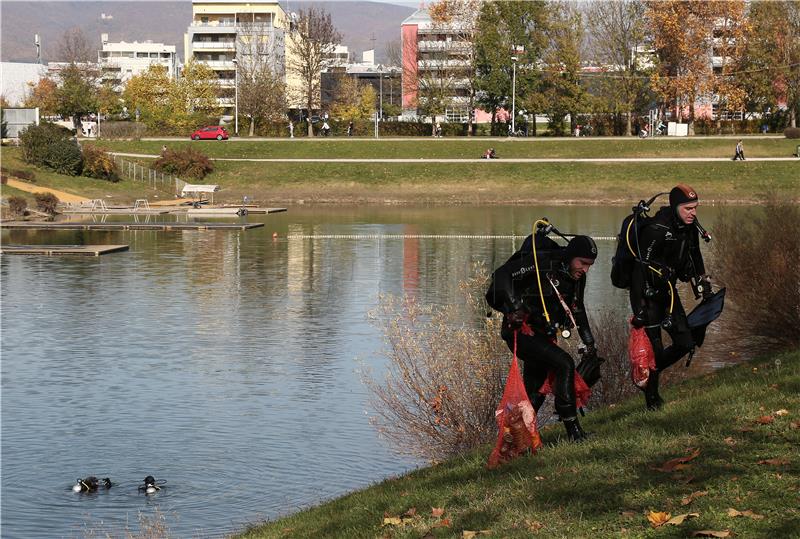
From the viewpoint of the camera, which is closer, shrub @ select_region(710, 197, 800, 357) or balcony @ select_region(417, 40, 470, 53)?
shrub @ select_region(710, 197, 800, 357)

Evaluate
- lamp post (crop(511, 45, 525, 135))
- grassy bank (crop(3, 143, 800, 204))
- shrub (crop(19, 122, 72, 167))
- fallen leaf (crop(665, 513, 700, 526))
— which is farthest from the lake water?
lamp post (crop(511, 45, 525, 135))

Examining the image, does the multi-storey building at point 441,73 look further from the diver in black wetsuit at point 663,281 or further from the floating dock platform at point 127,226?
the diver in black wetsuit at point 663,281

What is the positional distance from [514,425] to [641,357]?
7.58 feet

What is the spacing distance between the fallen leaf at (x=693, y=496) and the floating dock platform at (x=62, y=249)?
4008 centimetres

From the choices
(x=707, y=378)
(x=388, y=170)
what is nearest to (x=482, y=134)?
(x=388, y=170)

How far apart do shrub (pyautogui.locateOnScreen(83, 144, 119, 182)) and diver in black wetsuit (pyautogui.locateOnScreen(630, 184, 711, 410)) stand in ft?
216

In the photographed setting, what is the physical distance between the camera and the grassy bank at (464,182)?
246 ft

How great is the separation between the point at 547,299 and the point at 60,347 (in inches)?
717

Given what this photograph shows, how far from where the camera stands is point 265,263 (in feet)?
147

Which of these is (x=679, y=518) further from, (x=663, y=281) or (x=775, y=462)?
(x=663, y=281)

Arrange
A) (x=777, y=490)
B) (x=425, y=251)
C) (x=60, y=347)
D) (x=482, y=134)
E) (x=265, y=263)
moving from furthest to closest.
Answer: (x=482, y=134)
(x=425, y=251)
(x=265, y=263)
(x=60, y=347)
(x=777, y=490)

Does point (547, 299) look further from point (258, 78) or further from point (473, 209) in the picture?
point (258, 78)

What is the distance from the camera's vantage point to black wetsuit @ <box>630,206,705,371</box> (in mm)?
13930

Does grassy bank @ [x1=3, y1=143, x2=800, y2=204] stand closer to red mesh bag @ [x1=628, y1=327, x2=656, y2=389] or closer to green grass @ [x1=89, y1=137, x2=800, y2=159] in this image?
green grass @ [x1=89, y1=137, x2=800, y2=159]
